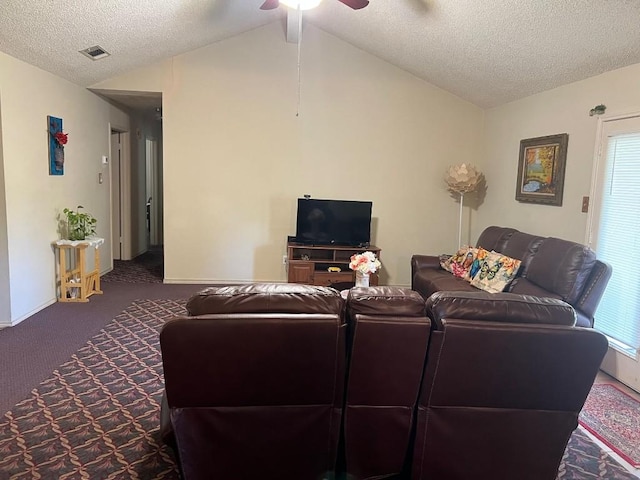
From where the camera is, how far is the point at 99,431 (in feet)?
7.89

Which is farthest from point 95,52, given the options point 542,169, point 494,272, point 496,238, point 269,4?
point 542,169

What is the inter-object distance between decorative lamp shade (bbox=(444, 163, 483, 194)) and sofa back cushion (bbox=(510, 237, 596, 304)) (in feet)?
5.51

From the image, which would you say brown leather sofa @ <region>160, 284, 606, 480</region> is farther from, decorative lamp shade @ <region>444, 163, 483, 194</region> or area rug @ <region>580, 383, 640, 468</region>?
decorative lamp shade @ <region>444, 163, 483, 194</region>

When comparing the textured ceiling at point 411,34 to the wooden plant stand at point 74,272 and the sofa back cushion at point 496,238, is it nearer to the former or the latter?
the sofa back cushion at point 496,238

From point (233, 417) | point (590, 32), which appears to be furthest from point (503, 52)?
point (233, 417)

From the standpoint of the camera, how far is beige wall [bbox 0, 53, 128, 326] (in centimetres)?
384

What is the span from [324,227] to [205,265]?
161cm

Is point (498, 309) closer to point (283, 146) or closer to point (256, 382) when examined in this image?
point (256, 382)

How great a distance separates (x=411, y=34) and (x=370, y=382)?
12.4 ft

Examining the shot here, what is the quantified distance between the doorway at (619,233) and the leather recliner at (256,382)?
2.56 m

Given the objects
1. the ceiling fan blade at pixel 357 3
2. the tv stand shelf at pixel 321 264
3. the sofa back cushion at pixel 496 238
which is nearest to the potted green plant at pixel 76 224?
the tv stand shelf at pixel 321 264

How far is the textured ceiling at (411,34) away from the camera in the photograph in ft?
10.5

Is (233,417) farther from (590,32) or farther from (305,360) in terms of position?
(590,32)

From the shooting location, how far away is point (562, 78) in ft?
13.2
